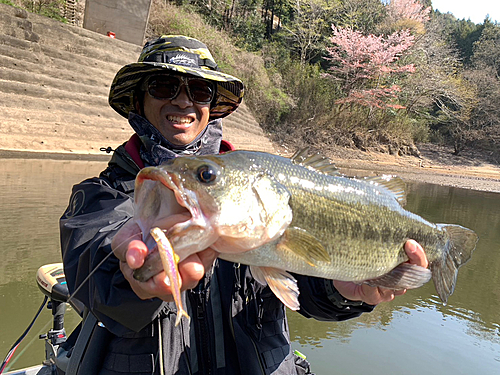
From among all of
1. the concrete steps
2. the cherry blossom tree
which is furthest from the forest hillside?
the concrete steps

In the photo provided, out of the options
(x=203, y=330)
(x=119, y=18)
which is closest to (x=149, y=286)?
(x=203, y=330)

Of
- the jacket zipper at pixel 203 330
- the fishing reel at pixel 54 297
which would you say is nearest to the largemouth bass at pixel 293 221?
the jacket zipper at pixel 203 330

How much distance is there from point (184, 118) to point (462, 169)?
99.7 feet

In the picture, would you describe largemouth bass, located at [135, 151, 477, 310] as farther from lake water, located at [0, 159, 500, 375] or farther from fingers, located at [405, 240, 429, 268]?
lake water, located at [0, 159, 500, 375]

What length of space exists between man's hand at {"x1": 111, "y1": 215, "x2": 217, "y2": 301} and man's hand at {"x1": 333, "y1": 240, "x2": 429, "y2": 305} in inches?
41.3

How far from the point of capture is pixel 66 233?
1743mm

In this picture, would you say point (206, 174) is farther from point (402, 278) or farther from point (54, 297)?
point (54, 297)

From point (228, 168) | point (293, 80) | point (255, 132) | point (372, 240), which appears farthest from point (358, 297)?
point (293, 80)

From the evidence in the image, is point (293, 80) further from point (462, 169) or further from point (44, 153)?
point (44, 153)

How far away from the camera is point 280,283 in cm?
158

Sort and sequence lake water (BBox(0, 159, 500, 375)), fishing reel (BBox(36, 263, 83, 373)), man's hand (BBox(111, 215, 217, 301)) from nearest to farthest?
man's hand (BBox(111, 215, 217, 301)), fishing reel (BBox(36, 263, 83, 373)), lake water (BBox(0, 159, 500, 375))

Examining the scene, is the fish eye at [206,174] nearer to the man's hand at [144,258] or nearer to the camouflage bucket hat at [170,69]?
the man's hand at [144,258]

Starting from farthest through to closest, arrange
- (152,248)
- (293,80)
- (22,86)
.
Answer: (293,80), (22,86), (152,248)

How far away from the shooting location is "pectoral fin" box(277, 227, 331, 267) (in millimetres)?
1533
